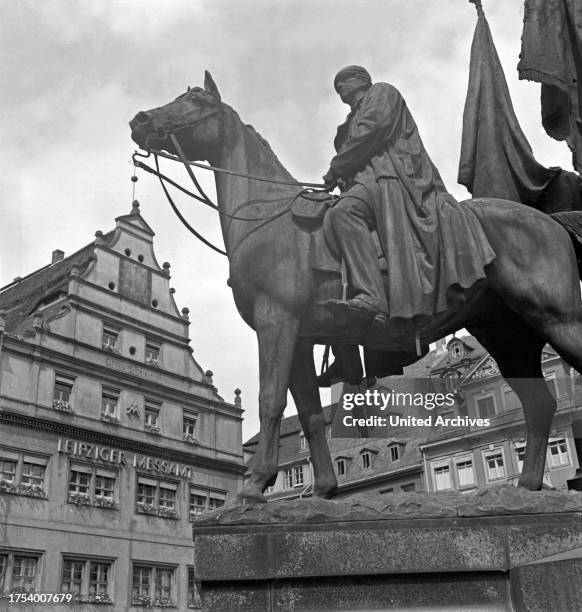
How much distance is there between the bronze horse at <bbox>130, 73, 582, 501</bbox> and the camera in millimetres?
5523

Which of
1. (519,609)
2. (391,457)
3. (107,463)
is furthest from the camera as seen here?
(391,457)

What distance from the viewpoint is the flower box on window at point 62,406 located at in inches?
1332

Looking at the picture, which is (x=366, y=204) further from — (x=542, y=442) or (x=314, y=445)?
(x=542, y=442)

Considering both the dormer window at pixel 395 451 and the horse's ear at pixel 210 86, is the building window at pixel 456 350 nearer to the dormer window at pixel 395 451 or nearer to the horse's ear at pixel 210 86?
the dormer window at pixel 395 451

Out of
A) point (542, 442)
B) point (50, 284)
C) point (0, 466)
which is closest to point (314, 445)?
point (542, 442)

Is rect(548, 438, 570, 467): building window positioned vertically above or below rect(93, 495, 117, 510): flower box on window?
above

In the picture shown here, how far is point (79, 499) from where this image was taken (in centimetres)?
3328

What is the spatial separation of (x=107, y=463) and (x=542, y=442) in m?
31.6

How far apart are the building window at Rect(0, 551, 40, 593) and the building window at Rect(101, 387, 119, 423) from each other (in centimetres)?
711

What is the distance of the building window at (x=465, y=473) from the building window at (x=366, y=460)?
802cm

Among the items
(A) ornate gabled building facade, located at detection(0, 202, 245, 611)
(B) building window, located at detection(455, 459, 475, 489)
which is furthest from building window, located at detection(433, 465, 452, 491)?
(A) ornate gabled building facade, located at detection(0, 202, 245, 611)

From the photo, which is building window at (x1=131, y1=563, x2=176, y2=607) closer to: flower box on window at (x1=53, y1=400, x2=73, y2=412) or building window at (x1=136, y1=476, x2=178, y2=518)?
building window at (x1=136, y1=476, x2=178, y2=518)

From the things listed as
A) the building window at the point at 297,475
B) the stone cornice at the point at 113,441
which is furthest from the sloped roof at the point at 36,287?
the building window at the point at 297,475

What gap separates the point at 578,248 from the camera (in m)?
5.86
